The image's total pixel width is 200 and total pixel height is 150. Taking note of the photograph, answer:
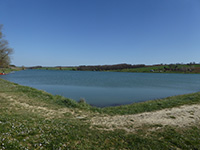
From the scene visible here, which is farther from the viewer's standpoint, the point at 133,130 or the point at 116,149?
the point at 133,130

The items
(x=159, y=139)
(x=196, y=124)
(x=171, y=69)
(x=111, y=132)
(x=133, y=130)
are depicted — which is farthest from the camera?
(x=171, y=69)

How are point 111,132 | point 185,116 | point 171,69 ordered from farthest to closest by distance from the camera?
1. point 171,69
2. point 185,116
3. point 111,132

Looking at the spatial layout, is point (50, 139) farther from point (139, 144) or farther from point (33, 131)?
point (139, 144)

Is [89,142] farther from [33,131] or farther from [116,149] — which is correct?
[33,131]

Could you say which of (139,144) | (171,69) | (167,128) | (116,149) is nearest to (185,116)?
(167,128)

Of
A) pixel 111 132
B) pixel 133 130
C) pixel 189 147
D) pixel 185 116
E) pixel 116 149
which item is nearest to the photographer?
pixel 116 149

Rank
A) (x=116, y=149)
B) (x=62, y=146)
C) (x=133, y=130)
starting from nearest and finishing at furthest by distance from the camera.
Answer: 1. (x=62, y=146)
2. (x=116, y=149)
3. (x=133, y=130)

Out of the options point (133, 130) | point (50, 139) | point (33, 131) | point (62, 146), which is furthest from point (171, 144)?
point (33, 131)

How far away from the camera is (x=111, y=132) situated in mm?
9648

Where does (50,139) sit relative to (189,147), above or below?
above

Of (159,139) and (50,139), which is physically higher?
(50,139)

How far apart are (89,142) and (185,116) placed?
1216 cm

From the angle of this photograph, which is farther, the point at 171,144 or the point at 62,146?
the point at 171,144

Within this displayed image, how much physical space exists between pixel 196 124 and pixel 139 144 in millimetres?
7683
